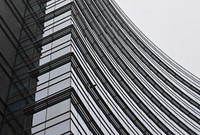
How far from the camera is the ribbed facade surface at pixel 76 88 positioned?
69.7ft

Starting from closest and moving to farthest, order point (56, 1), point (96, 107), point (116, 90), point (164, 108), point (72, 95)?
point (72, 95), point (96, 107), point (56, 1), point (116, 90), point (164, 108)

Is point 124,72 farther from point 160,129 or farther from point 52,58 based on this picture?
point 52,58

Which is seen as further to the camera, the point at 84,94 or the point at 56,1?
the point at 56,1

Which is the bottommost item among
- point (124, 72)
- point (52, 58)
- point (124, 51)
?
point (52, 58)

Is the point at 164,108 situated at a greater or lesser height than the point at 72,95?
greater

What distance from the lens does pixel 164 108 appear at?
48750mm

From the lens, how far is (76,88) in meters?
22.4

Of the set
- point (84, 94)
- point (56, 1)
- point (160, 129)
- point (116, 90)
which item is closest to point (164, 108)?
point (160, 129)

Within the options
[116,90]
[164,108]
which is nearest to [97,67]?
[116,90]

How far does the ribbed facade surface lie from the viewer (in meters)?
21.2

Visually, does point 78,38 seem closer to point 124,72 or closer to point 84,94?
point 84,94

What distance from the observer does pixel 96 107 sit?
25.8m

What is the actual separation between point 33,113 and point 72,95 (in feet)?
7.63

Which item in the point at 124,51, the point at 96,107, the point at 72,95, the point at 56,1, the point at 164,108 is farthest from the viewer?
the point at 124,51
